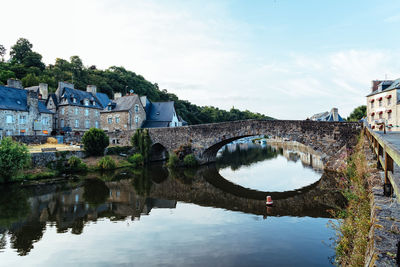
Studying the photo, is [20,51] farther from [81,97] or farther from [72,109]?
[72,109]

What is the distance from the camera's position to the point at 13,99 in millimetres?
25594

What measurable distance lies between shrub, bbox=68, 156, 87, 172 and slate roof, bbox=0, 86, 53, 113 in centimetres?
1039

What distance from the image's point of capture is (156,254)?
278 inches

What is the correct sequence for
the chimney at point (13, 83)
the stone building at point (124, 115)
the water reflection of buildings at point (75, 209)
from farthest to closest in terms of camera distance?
the stone building at point (124, 115) < the chimney at point (13, 83) < the water reflection of buildings at point (75, 209)

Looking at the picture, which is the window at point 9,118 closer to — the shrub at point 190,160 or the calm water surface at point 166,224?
the calm water surface at point 166,224

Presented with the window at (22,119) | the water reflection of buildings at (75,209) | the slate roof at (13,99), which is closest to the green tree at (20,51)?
the slate roof at (13,99)

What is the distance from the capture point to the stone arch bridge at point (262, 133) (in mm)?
17156

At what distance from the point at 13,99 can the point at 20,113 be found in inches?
61.5

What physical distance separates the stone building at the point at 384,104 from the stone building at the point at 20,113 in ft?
103

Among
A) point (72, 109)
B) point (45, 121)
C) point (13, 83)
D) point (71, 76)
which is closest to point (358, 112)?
point (72, 109)

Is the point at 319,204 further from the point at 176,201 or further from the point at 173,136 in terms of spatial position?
the point at 173,136

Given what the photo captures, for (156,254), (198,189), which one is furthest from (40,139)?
(156,254)

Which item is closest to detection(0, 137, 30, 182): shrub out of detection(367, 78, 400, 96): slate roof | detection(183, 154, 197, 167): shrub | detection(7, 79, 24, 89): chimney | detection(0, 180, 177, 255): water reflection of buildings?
detection(0, 180, 177, 255): water reflection of buildings

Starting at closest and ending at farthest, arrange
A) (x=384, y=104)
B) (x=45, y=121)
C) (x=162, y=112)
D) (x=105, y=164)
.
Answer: (x=105, y=164)
(x=384, y=104)
(x=45, y=121)
(x=162, y=112)
